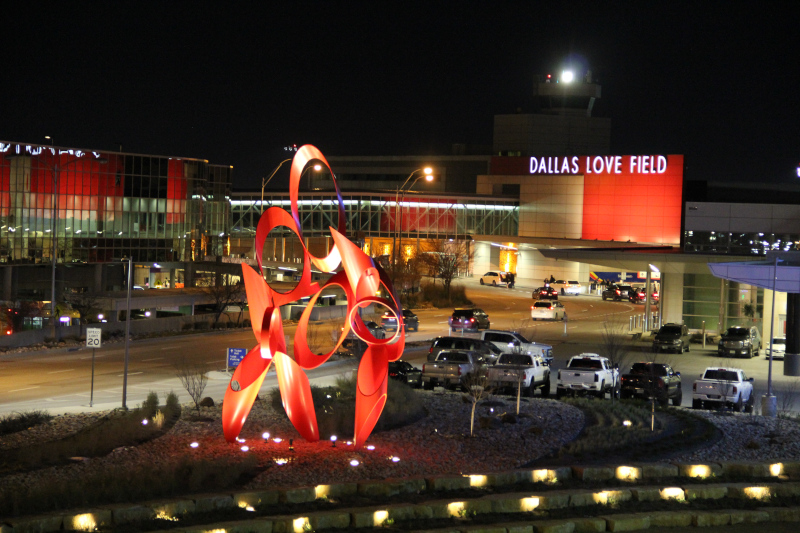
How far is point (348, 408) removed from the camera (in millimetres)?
23594

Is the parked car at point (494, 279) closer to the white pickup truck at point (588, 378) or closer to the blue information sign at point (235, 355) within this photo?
the white pickup truck at point (588, 378)

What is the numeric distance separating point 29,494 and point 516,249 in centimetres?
8603

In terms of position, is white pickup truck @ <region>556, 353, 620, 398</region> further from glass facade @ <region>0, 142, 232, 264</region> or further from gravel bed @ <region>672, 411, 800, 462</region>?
glass facade @ <region>0, 142, 232, 264</region>

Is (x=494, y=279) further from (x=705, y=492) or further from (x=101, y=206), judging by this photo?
(x=705, y=492)

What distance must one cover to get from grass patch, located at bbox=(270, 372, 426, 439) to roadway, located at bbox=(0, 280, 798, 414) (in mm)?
4268

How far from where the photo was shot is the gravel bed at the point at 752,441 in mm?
20250

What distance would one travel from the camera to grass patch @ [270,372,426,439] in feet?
71.7

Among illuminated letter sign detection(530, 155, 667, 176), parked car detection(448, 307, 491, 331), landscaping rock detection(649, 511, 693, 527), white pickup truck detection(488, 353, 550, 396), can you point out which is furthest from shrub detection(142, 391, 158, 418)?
illuminated letter sign detection(530, 155, 667, 176)

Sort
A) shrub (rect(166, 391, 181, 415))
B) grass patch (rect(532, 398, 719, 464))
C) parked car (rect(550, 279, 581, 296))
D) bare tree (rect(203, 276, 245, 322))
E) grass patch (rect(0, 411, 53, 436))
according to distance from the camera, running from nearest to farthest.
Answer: grass patch (rect(532, 398, 719, 464)) < grass patch (rect(0, 411, 53, 436)) < shrub (rect(166, 391, 181, 415)) < bare tree (rect(203, 276, 245, 322)) < parked car (rect(550, 279, 581, 296))

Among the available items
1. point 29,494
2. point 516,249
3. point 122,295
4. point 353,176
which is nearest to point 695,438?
point 29,494

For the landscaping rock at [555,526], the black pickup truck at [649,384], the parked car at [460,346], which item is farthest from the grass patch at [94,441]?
the black pickup truck at [649,384]

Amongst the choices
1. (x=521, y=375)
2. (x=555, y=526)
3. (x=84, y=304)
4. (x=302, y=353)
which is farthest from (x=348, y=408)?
(x=84, y=304)

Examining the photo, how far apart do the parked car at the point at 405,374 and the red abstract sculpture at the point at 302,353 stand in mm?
12980

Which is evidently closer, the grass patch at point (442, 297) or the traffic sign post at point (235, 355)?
the traffic sign post at point (235, 355)
